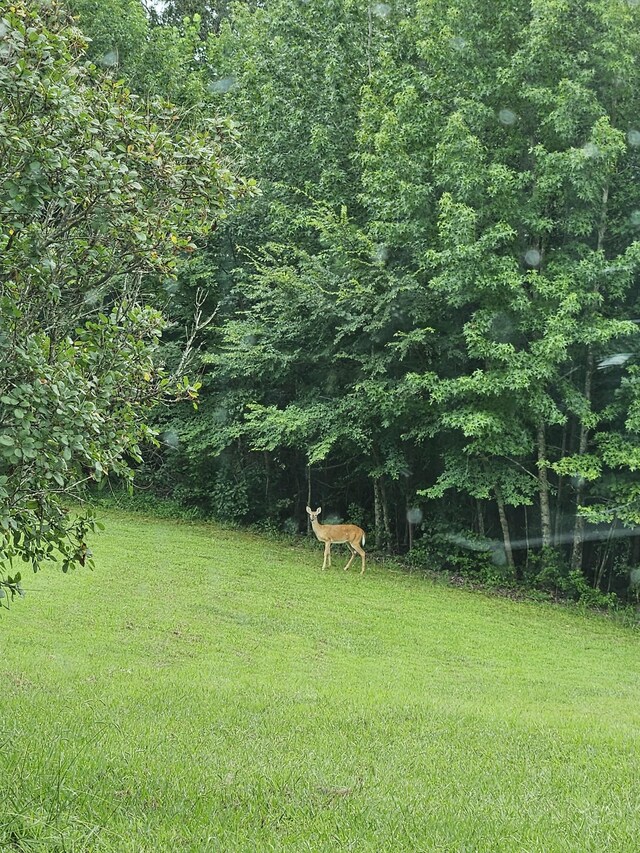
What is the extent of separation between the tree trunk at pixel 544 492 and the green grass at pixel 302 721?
2565mm

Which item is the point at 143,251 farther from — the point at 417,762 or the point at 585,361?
the point at 585,361

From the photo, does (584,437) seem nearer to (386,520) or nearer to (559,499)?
(559,499)

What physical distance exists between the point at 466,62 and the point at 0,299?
15548 mm

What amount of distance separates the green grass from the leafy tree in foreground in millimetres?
1426

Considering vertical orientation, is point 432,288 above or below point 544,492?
above

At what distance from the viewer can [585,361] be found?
17141 millimetres

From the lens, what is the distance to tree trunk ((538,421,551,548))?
1723cm

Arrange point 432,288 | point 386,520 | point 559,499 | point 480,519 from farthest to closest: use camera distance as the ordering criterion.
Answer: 1. point 386,520
2. point 480,519
3. point 559,499
4. point 432,288

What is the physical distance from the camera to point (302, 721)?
681 cm

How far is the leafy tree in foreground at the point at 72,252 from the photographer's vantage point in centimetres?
395

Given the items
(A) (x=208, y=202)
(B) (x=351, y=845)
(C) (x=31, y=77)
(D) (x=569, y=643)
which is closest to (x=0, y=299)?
(C) (x=31, y=77)

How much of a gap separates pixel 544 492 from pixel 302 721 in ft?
38.8

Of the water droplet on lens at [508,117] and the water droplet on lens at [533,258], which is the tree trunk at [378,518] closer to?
the water droplet on lens at [533,258]

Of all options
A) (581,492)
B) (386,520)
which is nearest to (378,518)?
(386,520)
